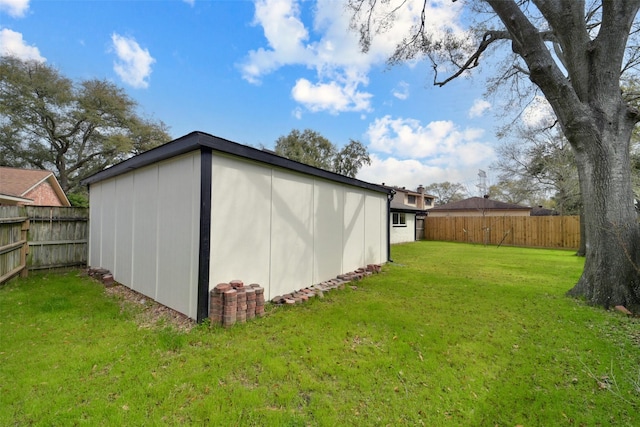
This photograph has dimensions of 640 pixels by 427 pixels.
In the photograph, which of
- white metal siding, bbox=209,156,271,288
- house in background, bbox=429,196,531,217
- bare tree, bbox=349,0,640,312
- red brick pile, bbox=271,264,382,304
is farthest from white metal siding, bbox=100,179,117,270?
house in background, bbox=429,196,531,217

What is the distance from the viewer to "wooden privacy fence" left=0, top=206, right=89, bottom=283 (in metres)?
5.59

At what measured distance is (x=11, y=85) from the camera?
16547 millimetres

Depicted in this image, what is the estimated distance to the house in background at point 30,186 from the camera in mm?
10203

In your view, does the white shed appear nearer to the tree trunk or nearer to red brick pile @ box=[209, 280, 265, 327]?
red brick pile @ box=[209, 280, 265, 327]

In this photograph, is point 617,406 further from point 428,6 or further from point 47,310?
point 428,6

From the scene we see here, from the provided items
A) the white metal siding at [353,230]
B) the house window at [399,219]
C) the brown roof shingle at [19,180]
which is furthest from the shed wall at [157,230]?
the house window at [399,219]

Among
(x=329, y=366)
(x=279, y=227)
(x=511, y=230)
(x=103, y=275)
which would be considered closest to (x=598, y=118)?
(x=279, y=227)

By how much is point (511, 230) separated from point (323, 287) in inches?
630

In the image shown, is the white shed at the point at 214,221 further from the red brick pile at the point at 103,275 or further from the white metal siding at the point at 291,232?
the red brick pile at the point at 103,275

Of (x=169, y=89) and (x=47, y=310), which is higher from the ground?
(x=169, y=89)

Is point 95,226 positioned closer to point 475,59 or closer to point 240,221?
point 240,221

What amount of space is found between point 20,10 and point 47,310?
9903 millimetres

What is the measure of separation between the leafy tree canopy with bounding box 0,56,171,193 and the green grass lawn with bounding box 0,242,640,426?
1877 centimetres

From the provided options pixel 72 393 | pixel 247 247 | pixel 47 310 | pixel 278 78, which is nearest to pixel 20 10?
pixel 278 78
